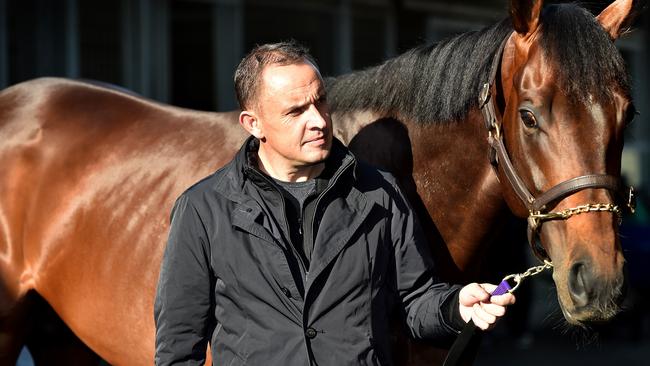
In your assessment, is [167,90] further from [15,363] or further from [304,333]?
[304,333]

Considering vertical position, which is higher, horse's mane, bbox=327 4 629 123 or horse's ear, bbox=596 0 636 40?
horse's ear, bbox=596 0 636 40

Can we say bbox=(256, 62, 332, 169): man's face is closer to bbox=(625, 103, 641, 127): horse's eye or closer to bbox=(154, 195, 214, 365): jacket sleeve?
bbox=(154, 195, 214, 365): jacket sleeve

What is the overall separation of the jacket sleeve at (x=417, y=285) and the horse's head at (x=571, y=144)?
0.32 m

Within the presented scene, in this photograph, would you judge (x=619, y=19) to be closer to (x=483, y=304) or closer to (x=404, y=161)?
(x=404, y=161)

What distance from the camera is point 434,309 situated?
2592 mm

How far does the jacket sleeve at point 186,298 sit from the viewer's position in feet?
8.28

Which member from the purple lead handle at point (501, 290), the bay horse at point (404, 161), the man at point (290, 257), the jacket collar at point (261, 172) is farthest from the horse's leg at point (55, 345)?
the purple lead handle at point (501, 290)

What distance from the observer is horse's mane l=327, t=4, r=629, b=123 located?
8.80 feet

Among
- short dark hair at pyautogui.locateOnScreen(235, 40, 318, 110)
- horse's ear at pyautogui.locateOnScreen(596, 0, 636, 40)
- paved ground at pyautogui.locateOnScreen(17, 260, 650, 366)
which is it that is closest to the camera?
short dark hair at pyautogui.locateOnScreen(235, 40, 318, 110)

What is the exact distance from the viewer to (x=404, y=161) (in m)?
3.21

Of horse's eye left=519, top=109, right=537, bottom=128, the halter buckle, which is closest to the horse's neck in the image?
horse's eye left=519, top=109, right=537, bottom=128

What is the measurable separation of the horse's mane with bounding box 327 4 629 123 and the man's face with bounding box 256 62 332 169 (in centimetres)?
68

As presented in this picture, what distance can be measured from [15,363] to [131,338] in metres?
0.70

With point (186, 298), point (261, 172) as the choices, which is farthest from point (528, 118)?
point (186, 298)
